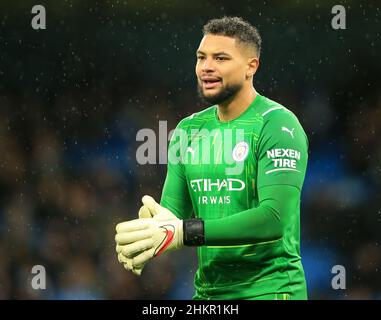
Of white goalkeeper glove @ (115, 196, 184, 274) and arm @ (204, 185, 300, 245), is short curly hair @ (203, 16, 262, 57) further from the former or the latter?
white goalkeeper glove @ (115, 196, 184, 274)

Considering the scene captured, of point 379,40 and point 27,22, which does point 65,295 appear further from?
point 379,40

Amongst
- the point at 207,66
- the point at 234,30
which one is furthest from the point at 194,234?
the point at 234,30

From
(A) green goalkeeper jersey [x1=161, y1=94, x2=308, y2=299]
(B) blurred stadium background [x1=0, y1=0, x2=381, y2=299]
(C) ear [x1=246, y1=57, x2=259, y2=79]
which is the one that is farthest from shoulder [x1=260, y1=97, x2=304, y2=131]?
(B) blurred stadium background [x1=0, y1=0, x2=381, y2=299]

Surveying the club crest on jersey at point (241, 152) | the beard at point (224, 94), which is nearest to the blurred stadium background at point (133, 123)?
the beard at point (224, 94)

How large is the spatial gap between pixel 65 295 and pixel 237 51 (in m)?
3.89

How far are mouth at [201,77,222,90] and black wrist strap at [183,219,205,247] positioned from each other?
79cm

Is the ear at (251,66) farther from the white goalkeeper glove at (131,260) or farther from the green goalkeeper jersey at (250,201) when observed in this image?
the white goalkeeper glove at (131,260)

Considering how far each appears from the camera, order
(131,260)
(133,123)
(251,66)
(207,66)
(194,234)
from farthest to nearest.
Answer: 1. (133,123)
2. (251,66)
3. (207,66)
4. (131,260)
5. (194,234)

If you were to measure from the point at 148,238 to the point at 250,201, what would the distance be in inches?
22.7

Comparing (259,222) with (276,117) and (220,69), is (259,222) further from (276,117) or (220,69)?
(220,69)

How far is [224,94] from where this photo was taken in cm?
428

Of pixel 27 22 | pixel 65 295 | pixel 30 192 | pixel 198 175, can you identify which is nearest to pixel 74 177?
pixel 30 192

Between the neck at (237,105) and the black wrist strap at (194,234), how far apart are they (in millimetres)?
714

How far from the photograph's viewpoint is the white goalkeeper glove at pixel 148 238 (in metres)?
3.91
